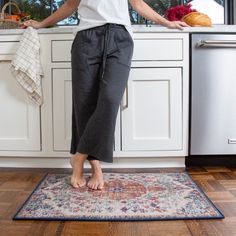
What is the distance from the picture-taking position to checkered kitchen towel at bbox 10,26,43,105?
5.77 ft

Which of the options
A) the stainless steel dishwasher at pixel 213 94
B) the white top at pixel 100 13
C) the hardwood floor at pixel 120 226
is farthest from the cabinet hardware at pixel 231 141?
the white top at pixel 100 13

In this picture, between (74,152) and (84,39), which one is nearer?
(84,39)

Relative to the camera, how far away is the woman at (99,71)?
149 centimetres

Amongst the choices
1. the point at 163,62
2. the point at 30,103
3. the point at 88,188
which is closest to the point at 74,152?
the point at 88,188

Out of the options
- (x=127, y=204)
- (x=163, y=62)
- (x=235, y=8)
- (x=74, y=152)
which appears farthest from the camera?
(x=235, y=8)

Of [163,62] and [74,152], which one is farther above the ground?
[163,62]

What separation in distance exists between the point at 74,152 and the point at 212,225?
80 cm

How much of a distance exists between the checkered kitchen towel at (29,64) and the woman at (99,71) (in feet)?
1.11

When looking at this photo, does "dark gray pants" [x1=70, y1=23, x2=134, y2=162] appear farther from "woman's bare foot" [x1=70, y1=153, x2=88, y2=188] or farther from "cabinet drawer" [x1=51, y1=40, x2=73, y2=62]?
"cabinet drawer" [x1=51, y1=40, x2=73, y2=62]

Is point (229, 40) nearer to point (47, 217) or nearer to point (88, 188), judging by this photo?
point (88, 188)

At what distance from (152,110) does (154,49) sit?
0.34m

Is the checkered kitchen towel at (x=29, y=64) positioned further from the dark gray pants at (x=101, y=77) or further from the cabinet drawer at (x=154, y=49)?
the cabinet drawer at (x=154, y=49)

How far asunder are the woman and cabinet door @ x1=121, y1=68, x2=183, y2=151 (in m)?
0.30

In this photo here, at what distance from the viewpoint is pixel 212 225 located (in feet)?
3.77
